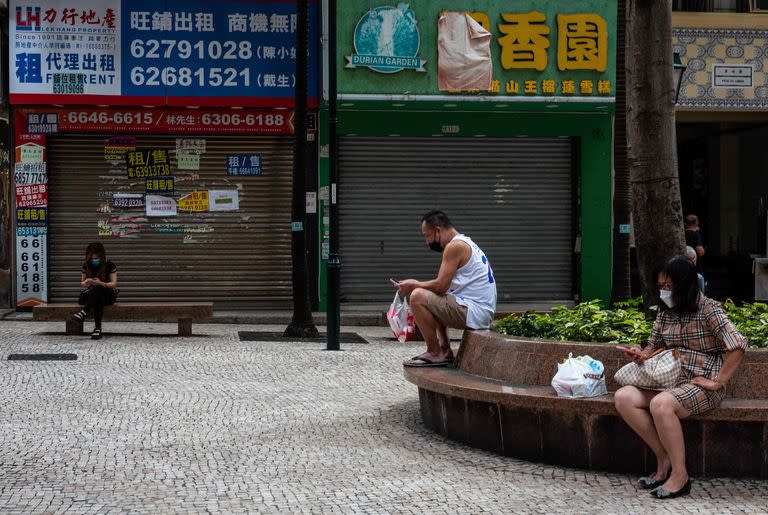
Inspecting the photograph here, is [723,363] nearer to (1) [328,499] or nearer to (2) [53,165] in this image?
(1) [328,499]

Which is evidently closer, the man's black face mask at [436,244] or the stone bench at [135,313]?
the man's black face mask at [436,244]

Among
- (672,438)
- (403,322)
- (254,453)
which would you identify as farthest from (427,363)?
(672,438)

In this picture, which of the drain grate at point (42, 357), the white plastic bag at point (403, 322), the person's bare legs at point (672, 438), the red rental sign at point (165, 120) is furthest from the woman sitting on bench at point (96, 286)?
the person's bare legs at point (672, 438)

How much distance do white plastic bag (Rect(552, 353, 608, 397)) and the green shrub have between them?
1.90 feet

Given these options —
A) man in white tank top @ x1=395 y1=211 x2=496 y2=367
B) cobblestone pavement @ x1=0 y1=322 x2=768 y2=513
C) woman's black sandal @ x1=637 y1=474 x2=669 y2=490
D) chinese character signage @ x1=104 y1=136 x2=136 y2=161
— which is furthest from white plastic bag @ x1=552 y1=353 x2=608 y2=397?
chinese character signage @ x1=104 y1=136 x2=136 y2=161

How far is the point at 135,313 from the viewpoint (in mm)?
14586

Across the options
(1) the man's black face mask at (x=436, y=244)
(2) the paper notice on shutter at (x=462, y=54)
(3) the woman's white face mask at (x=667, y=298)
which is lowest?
(3) the woman's white face mask at (x=667, y=298)

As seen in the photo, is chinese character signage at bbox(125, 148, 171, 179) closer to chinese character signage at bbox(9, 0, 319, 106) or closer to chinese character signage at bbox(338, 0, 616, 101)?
chinese character signage at bbox(9, 0, 319, 106)

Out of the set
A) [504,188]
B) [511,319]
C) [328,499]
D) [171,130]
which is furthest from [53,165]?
[328,499]

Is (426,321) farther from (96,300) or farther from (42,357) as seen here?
(96,300)

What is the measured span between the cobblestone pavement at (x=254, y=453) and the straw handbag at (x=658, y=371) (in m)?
0.59

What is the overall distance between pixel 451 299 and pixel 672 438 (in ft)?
8.68

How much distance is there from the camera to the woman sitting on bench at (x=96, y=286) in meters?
14.2

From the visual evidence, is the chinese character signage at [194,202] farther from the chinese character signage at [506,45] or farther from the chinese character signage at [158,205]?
the chinese character signage at [506,45]
